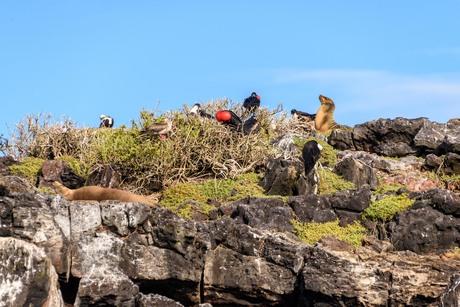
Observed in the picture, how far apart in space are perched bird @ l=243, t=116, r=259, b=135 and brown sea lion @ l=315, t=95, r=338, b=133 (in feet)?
17.2

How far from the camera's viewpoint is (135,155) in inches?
887

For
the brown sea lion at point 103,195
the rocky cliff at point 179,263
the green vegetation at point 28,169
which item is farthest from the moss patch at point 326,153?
the brown sea lion at point 103,195

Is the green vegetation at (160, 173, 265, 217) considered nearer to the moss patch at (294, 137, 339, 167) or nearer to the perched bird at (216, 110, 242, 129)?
the perched bird at (216, 110, 242, 129)

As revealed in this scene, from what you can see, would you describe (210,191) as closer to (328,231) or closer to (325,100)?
(328,231)

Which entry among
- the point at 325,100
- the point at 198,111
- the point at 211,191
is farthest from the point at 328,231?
the point at 325,100

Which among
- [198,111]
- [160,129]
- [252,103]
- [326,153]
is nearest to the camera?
[160,129]

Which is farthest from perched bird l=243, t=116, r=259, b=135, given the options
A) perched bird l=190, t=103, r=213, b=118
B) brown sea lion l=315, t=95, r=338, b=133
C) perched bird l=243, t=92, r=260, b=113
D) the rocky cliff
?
the rocky cliff

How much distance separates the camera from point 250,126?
24.8 metres

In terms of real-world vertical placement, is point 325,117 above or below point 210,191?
above

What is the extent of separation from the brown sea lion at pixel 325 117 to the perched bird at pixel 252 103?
3039 mm

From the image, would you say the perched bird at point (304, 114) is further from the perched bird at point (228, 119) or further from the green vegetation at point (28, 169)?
the green vegetation at point (28, 169)

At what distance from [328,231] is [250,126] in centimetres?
581

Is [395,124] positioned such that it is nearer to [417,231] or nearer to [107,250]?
[417,231]

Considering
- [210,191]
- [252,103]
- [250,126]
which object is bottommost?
[210,191]
